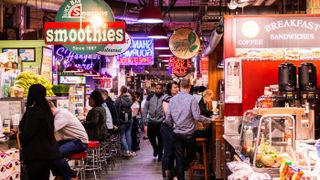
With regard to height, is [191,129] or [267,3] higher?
[267,3]

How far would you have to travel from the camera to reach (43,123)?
7.01 metres

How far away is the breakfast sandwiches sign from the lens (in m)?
8.27

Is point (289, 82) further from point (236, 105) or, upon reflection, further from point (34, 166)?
point (34, 166)

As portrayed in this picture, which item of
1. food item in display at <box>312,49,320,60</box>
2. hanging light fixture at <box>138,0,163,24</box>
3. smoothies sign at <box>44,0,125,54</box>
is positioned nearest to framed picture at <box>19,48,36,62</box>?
hanging light fixture at <box>138,0,163,24</box>

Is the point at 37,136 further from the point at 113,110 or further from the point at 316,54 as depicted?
the point at 113,110

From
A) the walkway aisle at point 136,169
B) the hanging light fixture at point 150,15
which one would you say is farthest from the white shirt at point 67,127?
the hanging light fixture at point 150,15

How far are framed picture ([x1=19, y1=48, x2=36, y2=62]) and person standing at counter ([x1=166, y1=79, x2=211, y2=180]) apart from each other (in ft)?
16.0

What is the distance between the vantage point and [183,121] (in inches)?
365

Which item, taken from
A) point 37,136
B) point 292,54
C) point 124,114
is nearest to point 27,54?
point 124,114

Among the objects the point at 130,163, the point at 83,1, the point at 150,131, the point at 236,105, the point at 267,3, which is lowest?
the point at 130,163

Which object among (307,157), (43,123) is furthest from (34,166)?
(307,157)

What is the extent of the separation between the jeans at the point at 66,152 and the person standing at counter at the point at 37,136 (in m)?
0.84

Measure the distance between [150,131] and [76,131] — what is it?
4954mm

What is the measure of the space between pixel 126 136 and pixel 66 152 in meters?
6.26
